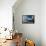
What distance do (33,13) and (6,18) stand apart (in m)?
1.81

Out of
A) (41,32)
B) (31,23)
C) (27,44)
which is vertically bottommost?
(27,44)

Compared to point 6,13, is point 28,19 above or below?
below

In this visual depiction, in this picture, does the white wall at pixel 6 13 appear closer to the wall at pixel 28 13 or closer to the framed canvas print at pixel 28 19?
the wall at pixel 28 13

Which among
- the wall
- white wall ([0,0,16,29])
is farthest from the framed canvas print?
white wall ([0,0,16,29])

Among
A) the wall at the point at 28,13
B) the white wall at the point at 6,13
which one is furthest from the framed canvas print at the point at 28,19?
the white wall at the point at 6,13

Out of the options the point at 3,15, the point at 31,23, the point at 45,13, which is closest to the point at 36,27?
the point at 31,23

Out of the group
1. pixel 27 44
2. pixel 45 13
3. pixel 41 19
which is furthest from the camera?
pixel 41 19

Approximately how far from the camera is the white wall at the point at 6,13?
446 centimetres

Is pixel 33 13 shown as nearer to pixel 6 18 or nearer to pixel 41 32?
pixel 41 32

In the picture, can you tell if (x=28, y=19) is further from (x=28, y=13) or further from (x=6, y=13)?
(x=6, y=13)

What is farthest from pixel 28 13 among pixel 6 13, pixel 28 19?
pixel 6 13

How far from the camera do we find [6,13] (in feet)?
14.8

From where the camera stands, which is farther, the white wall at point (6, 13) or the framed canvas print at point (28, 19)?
the framed canvas print at point (28, 19)

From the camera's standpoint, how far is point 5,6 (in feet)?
14.7
